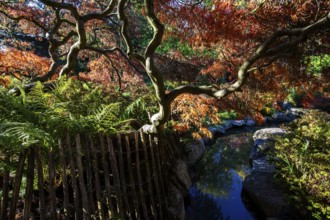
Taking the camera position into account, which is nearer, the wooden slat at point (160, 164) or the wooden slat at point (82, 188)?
the wooden slat at point (82, 188)

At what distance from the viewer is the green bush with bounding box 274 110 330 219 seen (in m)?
3.68

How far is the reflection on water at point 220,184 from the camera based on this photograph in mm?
5049

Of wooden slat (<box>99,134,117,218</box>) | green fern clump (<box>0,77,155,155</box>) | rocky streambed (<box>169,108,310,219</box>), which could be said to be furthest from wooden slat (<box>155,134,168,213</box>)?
wooden slat (<box>99,134,117,218</box>)

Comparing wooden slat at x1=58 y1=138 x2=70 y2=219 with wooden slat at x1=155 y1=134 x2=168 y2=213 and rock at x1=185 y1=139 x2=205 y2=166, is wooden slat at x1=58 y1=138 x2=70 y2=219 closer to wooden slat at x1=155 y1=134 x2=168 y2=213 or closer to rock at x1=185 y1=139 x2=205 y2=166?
wooden slat at x1=155 y1=134 x2=168 y2=213

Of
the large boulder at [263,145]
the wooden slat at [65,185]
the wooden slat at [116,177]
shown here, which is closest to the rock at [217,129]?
the large boulder at [263,145]

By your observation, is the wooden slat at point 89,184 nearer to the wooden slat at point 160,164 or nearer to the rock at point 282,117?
the wooden slat at point 160,164

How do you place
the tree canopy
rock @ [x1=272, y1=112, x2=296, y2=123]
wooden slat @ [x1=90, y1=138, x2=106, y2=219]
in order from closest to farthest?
wooden slat @ [x1=90, y1=138, x2=106, y2=219] → the tree canopy → rock @ [x1=272, y1=112, x2=296, y2=123]

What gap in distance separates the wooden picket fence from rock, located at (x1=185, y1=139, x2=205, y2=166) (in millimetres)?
2913

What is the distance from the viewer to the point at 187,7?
4.12 m

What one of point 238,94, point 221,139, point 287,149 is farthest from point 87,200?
point 221,139

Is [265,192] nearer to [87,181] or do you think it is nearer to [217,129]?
[87,181]

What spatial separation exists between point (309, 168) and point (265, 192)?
920 millimetres

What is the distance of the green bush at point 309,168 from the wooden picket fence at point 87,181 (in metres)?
2.30

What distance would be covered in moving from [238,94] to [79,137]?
3109 mm
